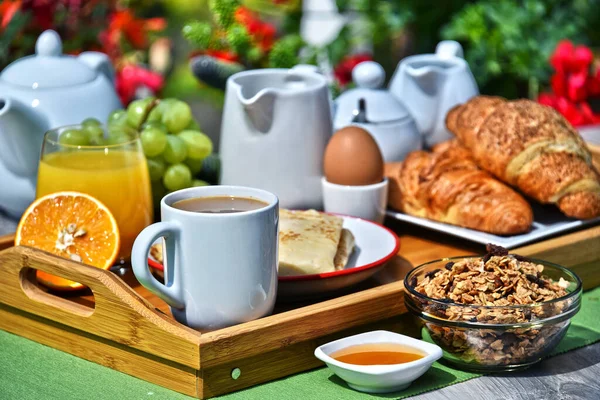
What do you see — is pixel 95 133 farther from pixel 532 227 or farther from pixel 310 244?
pixel 532 227

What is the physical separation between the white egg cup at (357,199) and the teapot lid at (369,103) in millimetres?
179

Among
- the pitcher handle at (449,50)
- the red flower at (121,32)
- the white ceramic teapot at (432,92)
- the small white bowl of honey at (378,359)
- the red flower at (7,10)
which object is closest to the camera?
the small white bowl of honey at (378,359)

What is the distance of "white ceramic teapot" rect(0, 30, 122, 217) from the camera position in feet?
4.74

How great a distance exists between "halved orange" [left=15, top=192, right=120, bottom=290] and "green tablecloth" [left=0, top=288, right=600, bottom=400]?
158 mm

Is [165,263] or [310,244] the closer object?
[165,263]

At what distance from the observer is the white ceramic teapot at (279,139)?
140 centimetres

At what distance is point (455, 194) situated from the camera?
1421 millimetres

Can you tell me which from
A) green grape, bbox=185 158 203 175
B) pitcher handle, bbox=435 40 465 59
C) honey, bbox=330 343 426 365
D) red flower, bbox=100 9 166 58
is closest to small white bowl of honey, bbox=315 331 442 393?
honey, bbox=330 343 426 365

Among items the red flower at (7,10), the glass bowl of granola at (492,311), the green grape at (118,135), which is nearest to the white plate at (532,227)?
the glass bowl of granola at (492,311)

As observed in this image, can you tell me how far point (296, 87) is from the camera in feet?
4.97

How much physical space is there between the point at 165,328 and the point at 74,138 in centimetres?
45

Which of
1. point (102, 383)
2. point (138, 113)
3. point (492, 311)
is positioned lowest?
point (102, 383)

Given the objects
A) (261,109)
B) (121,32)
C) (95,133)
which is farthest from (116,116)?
(121,32)

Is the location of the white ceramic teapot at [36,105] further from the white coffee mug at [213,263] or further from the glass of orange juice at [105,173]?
the white coffee mug at [213,263]
